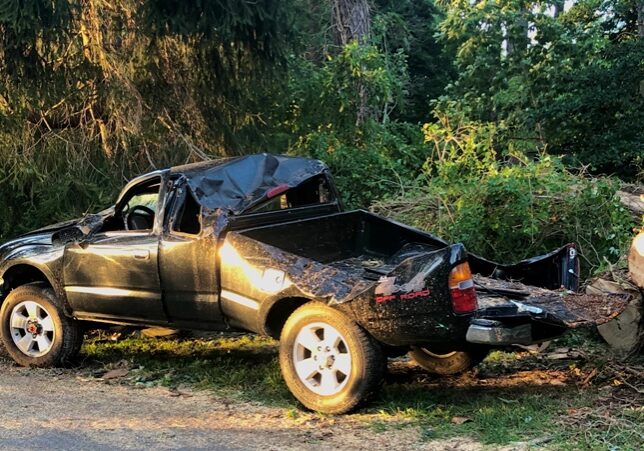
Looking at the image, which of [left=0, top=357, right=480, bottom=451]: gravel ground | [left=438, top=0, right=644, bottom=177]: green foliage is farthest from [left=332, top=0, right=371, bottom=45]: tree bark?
[left=0, top=357, right=480, bottom=451]: gravel ground

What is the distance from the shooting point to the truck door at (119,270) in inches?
233

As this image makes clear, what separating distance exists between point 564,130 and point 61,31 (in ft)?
36.3

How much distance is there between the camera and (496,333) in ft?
14.9

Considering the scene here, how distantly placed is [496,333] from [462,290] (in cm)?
36

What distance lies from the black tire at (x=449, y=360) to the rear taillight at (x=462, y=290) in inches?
46.4

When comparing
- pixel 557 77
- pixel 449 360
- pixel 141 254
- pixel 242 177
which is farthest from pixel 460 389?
pixel 557 77

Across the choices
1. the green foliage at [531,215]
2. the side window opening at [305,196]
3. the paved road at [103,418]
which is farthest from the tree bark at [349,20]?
the paved road at [103,418]

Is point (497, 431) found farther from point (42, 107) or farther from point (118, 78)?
point (42, 107)

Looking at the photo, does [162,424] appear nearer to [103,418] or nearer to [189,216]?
[103,418]

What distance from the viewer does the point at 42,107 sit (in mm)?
9641

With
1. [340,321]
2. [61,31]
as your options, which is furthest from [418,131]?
[340,321]

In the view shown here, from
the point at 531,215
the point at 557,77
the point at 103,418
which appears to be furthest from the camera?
the point at 557,77

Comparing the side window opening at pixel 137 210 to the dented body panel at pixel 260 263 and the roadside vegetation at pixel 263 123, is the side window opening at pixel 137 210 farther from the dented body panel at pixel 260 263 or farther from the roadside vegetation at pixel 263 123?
the roadside vegetation at pixel 263 123

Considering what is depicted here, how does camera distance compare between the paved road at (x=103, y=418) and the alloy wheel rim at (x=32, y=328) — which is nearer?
the paved road at (x=103, y=418)
